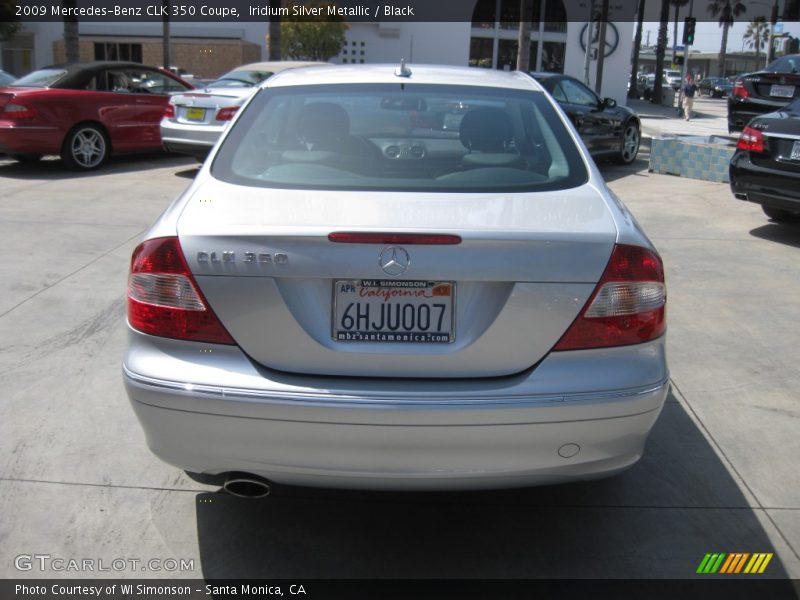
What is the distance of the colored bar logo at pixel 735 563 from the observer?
2994 mm

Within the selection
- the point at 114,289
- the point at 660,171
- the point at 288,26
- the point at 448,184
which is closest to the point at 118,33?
the point at 288,26

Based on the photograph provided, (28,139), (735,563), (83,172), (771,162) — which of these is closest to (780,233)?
(771,162)

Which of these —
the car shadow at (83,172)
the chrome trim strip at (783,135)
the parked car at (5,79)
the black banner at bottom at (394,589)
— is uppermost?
the parked car at (5,79)

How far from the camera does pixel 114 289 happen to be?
603 cm

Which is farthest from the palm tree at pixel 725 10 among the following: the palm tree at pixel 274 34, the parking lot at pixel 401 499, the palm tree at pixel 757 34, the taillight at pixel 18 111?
the parking lot at pixel 401 499

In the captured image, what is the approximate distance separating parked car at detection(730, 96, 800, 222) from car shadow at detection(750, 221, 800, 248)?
1.15 ft

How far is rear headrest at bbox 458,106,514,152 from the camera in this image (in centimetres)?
346

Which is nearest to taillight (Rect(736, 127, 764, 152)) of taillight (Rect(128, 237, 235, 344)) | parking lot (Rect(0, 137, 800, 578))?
parking lot (Rect(0, 137, 800, 578))

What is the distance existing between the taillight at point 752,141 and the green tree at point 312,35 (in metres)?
33.2

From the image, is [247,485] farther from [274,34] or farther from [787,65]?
[274,34]

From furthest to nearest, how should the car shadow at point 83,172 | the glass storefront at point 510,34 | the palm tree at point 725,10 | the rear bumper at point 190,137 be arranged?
the palm tree at point 725,10, the glass storefront at point 510,34, the car shadow at point 83,172, the rear bumper at point 190,137

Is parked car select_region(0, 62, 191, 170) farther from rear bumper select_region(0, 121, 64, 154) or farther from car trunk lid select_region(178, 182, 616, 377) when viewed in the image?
car trunk lid select_region(178, 182, 616, 377)

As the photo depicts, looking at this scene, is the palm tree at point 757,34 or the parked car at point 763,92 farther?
the palm tree at point 757,34

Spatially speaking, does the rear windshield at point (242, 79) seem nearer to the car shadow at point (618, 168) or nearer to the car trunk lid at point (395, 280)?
the car shadow at point (618, 168)
